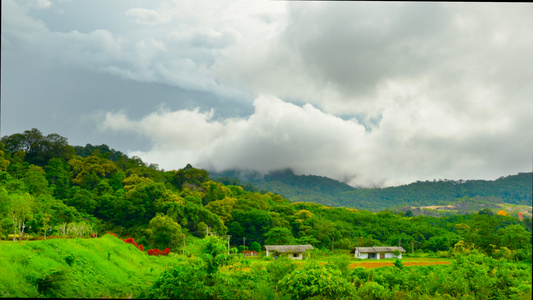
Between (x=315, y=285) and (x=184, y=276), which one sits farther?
(x=315, y=285)

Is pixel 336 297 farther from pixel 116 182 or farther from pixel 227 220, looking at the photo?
pixel 116 182

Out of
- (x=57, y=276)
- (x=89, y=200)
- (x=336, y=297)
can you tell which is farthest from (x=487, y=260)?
(x=89, y=200)

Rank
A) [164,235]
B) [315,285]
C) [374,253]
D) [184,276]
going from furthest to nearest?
[374,253] < [164,235] < [315,285] < [184,276]

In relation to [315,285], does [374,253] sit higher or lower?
lower

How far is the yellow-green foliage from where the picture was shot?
32.0 ft

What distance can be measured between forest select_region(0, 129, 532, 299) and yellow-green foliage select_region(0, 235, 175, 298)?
11.3 ft

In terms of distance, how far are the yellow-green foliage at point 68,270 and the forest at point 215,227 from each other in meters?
3.45

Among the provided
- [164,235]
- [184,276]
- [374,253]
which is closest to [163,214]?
[164,235]

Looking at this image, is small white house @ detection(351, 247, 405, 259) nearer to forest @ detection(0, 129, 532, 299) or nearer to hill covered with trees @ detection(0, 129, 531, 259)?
forest @ detection(0, 129, 532, 299)

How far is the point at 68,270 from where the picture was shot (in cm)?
1159

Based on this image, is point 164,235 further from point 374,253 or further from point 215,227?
point 374,253

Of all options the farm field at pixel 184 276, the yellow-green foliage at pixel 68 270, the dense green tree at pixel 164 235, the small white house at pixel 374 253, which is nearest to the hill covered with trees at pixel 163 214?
the dense green tree at pixel 164 235

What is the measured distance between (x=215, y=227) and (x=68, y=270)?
40.1 meters

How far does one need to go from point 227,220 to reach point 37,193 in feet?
90.2
